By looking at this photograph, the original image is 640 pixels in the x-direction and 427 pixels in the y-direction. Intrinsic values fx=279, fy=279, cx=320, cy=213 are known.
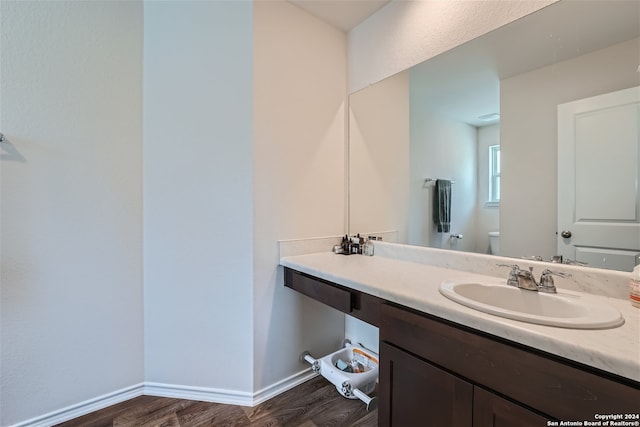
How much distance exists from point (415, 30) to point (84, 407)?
287 cm

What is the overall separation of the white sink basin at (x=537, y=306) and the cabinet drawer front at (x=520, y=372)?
0.30ft

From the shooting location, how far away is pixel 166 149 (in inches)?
66.8

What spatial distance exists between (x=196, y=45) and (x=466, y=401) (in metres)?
2.11

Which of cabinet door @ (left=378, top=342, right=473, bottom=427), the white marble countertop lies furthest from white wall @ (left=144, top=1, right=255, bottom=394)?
cabinet door @ (left=378, top=342, right=473, bottom=427)

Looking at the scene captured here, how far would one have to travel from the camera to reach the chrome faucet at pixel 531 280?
104cm

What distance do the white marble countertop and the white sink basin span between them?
0.06 ft

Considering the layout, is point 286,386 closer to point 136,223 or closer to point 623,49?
point 136,223

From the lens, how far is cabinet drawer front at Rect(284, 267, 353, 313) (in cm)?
131

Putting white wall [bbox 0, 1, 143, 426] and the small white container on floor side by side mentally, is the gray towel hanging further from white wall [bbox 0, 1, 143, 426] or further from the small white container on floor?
white wall [bbox 0, 1, 143, 426]

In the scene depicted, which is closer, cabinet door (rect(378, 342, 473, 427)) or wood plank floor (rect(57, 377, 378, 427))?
cabinet door (rect(378, 342, 473, 427))

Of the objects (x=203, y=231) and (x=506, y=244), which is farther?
(x=203, y=231)

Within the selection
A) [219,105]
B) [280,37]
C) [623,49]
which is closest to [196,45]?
[219,105]

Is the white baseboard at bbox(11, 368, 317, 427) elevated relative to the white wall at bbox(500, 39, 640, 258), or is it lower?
lower

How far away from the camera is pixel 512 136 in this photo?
1.31 meters
